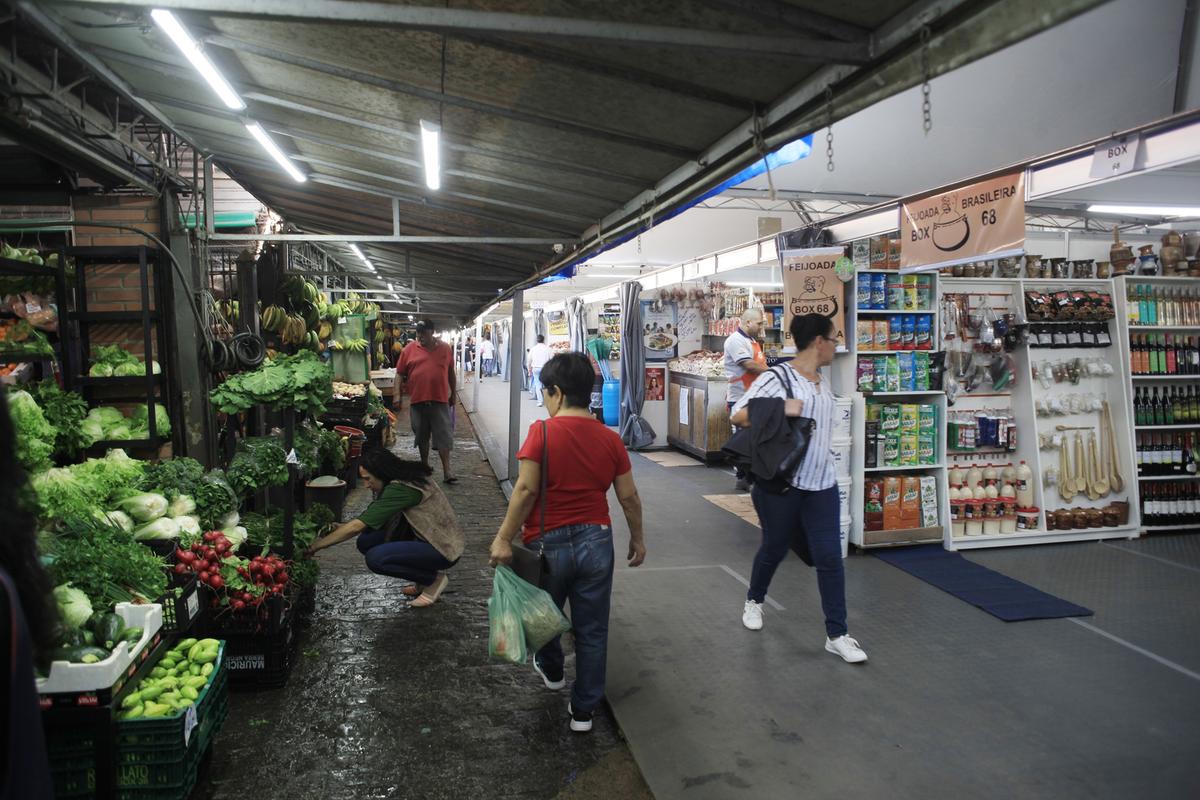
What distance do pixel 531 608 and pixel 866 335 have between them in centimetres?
417

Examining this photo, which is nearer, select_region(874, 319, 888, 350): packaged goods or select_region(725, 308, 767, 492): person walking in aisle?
select_region(874, 319, 888, 350): packaged goods

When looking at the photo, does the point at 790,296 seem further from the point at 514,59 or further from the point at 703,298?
the point at 703,298

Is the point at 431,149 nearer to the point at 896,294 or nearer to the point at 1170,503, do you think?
the point at 896,294

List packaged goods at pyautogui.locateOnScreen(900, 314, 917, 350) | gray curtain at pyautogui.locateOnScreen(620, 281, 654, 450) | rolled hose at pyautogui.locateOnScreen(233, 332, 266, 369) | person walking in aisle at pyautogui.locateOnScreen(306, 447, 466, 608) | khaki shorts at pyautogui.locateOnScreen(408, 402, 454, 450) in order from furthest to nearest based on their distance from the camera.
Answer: gray curtain at pyautogui.locateOnScreen(620, 281, 654, 450) → khaki shorts at pyautogui.locateOnScreen(408, 402, 454, 450) → packaged goods at pyautogui.locateOnScreen(900, 314, 917, 350) → rolled hose at pyautogui.locateOnScreen(233, 332, 266, 369) → person walking in aisle at pyautogui.locateOnScreen(306, 447, 466, 608)

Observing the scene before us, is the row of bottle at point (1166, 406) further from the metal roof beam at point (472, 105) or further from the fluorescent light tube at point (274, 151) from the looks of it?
the fluorescent light tube at point (274, 151)

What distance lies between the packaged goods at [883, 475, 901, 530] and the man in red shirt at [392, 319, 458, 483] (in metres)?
5.09

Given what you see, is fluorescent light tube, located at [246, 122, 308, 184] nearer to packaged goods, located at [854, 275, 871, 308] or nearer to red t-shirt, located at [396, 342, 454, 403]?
red t-shirt, located at [396, 342, 454, 403]

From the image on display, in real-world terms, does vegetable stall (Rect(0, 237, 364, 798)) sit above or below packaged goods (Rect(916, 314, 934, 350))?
below

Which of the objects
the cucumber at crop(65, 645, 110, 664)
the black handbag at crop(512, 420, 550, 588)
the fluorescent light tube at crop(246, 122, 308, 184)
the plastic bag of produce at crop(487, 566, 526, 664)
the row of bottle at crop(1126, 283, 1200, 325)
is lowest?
the plastic bag of produce at crop(487, 566, 526, 664)

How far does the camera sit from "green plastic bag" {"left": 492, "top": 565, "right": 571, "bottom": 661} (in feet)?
10.8

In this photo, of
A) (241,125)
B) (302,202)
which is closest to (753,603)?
(241,125)

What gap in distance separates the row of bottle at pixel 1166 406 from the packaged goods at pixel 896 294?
8.68 ft

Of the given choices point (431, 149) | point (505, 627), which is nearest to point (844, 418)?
point (505, 627)

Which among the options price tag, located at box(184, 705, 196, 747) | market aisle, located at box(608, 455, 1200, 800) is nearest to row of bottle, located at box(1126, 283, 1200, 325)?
market aisle, located at box(608, 455, 1200, 800)
